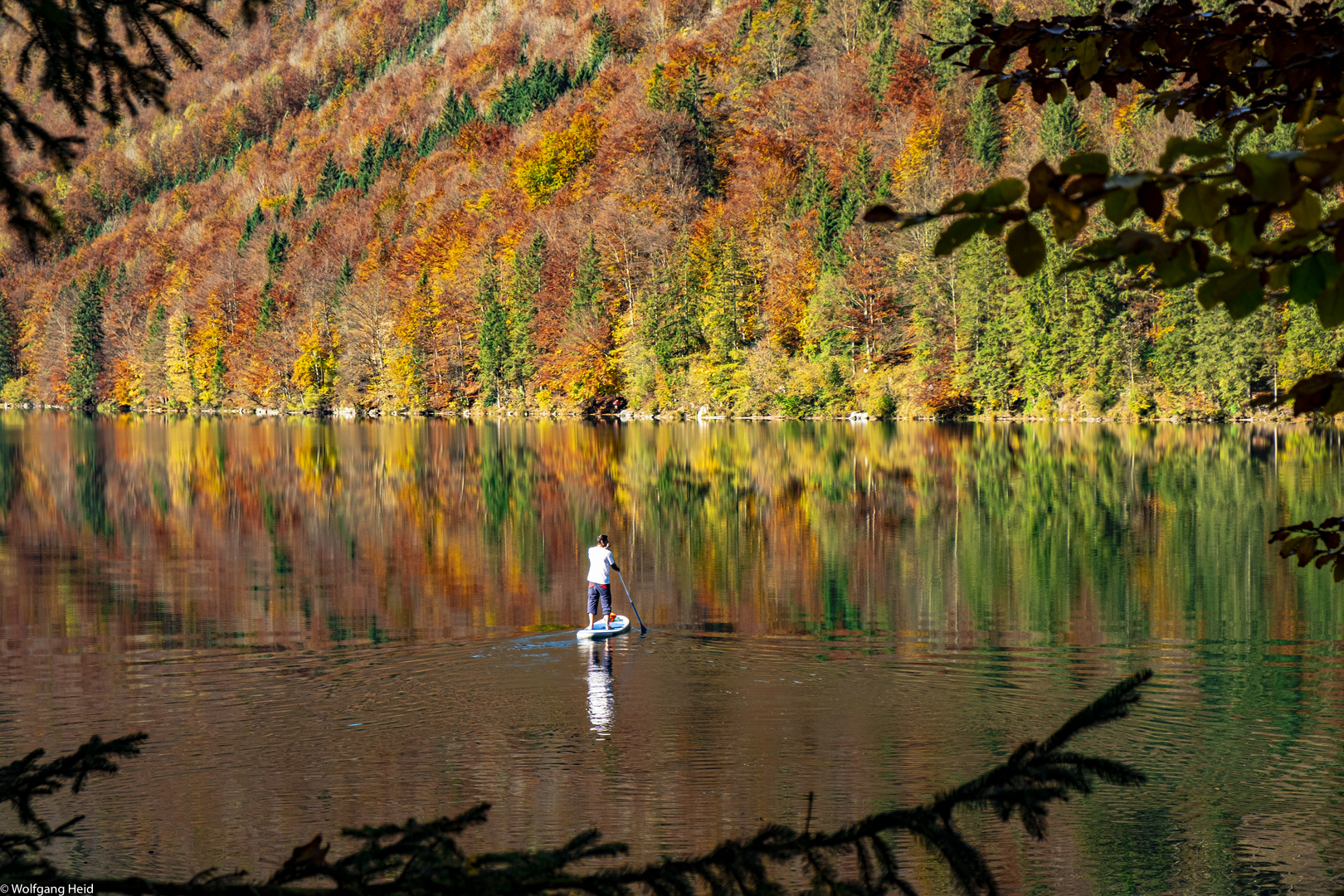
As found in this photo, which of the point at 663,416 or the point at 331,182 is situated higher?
the point at 331,182

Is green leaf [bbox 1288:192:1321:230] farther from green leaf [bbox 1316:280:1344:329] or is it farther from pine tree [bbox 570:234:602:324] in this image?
pine tree [bbox 570:234:602:324]

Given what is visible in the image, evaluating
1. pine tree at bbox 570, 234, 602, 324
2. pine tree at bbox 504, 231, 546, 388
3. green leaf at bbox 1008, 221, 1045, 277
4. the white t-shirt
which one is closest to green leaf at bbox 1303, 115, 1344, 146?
green leaf at bbox 1008, 221, 1045, 277

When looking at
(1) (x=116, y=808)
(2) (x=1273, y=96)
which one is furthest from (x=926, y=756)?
(2) (x=1273, y=96)

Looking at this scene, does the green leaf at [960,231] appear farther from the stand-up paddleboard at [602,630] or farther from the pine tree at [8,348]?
the pine tree at [8,348]

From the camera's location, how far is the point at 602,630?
17.8 metres

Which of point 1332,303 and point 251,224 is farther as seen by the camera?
point 251,224

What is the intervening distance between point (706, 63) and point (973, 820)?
124851 mm

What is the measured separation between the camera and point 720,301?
97312mm

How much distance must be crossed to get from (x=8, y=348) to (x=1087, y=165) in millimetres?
194088

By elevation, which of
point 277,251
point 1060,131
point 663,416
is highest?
point 277,251

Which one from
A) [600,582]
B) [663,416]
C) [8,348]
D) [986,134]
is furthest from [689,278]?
[8,348]

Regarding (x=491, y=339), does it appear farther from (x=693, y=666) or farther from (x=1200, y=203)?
(x=1200, y=203)

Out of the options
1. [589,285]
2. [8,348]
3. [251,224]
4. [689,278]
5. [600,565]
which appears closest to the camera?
[600,565]

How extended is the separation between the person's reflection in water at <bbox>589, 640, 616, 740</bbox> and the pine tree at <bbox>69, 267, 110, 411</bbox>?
159028 millimetres
